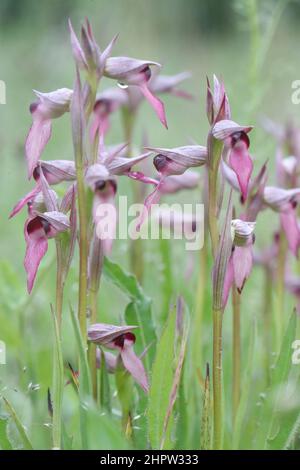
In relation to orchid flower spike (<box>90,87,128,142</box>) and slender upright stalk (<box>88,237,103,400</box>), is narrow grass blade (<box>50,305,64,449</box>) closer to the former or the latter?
slender upright stalk (<box>88,237,103,400</box>)

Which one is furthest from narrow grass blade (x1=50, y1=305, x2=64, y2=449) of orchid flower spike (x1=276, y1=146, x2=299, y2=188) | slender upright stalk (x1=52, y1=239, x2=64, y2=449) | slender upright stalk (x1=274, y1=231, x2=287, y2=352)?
orchid flower spike (x1=276, y1=146, x2=299, y2=188)

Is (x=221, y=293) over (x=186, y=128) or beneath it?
beneath

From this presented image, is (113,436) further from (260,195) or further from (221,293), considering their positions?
(260,195)

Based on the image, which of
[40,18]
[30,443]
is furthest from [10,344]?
[40,18]

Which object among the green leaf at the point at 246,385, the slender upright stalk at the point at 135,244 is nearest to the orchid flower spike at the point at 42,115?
the green leaf at the point at 246,385

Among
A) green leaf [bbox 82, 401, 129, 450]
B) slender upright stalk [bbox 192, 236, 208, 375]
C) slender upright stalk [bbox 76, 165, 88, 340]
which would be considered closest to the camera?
green leaf [bbox 82, 401, 129, 450]
